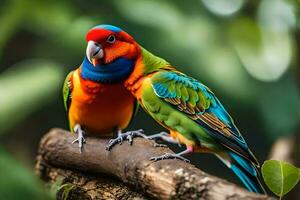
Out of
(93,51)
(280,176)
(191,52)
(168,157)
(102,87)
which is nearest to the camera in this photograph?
(280,176)

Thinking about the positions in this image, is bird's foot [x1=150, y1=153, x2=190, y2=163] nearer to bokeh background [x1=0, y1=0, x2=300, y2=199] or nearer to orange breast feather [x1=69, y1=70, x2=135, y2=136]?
orange breast feather [x1=69, y1=70, x2=135, y2=136]

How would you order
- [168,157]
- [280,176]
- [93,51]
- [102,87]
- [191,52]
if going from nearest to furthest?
1. [280,176]
2. [168,157]
3. [93,51]
4. [102,87]
5. [191,52]

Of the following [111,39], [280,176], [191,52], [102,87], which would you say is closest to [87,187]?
[102,87]

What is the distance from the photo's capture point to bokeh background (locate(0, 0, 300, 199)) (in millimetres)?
2566

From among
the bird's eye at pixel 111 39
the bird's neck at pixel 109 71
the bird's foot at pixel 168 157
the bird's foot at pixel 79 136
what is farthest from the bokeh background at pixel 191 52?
the bird's foot at pixel 168 157

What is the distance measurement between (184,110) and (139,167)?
0.15m

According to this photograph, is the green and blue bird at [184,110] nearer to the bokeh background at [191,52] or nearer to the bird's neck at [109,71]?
the bird's neck at [109,71]

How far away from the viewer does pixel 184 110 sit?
1.39 metres

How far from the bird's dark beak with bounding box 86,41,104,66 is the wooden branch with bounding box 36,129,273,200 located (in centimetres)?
19

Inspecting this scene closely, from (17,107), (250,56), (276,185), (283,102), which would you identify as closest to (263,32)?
(250,56)

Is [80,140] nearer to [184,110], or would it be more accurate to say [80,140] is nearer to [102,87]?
[102,87]

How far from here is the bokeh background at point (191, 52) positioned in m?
2.57

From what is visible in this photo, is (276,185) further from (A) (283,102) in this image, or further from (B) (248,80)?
(B) (248,80)

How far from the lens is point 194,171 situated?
1.20m
